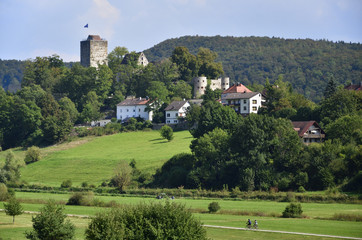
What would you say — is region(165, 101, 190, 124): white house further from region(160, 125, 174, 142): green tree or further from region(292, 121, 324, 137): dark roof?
region(292, 121, 324, 137): dark roof

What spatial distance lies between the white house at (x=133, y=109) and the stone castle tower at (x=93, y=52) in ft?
84.4

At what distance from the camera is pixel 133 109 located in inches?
4405

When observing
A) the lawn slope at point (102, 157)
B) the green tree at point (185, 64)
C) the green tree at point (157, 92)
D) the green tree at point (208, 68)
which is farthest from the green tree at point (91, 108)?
the green tree at point (208, 68)

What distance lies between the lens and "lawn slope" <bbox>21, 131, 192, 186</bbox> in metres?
80.2

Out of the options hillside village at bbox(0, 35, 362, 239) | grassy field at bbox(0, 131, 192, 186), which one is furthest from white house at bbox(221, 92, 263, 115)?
grassy field at bbox(0, 131, 192, 186)

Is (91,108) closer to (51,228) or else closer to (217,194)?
(217,194)

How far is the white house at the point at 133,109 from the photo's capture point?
111 m

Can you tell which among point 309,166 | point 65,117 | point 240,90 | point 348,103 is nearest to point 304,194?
point 309,166

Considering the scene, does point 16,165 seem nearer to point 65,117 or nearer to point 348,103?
point 65,117

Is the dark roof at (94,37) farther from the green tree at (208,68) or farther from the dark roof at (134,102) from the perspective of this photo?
the dark roof at (134,102)

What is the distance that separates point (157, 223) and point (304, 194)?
30814 millimetres

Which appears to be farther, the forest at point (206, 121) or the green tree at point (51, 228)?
the forest at point (206, 121)

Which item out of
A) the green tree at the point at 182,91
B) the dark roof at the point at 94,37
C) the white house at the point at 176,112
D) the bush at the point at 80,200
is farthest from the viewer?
the dark roof at the point at 94,37

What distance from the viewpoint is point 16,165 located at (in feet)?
268
